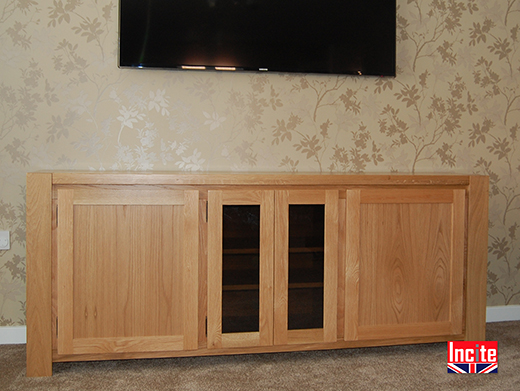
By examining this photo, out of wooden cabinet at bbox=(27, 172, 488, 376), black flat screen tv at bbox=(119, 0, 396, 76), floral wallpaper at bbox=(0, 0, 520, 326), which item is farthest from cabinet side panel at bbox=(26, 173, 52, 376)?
black flat screen tv at bbox=(119, 0, 396, 76)

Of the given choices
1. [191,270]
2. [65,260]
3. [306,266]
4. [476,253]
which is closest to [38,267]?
[65,260]

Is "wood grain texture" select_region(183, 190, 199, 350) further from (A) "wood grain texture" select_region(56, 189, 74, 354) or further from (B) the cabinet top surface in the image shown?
(A) "wood grain texture" select_region(56, 189, 74, 354)

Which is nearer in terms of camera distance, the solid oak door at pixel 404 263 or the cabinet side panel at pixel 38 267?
the cabinet side panel at pixel 38 267

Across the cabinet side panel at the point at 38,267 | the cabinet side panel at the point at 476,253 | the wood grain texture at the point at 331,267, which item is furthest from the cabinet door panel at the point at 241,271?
the cabinet side panel at the point at 476,253

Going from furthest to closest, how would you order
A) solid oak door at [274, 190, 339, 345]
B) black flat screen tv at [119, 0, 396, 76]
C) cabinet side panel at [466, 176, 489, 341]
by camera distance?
black flat screen tv at [119, 0, 396, 76] → cabinet side panel at [466, 176, 489, 341] → solid oak door at [274, 190, 339, 345]

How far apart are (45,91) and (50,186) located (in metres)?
0.58

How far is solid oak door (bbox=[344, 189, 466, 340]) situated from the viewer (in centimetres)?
175

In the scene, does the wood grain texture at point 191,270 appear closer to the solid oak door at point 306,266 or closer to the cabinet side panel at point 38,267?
the solid oak door at point 306,266

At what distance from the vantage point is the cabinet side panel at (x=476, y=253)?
1826 millimetres

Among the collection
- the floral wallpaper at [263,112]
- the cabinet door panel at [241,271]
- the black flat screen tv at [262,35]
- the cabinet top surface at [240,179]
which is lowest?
the cabinet door panel at [241,271]

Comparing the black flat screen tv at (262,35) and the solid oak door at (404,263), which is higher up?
the black flat screen tv at (262,35)

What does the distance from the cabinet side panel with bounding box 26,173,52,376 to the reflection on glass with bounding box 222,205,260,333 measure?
646mm

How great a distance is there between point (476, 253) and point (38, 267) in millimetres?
1743

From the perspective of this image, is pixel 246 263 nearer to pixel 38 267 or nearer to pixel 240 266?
pixel 240 266
